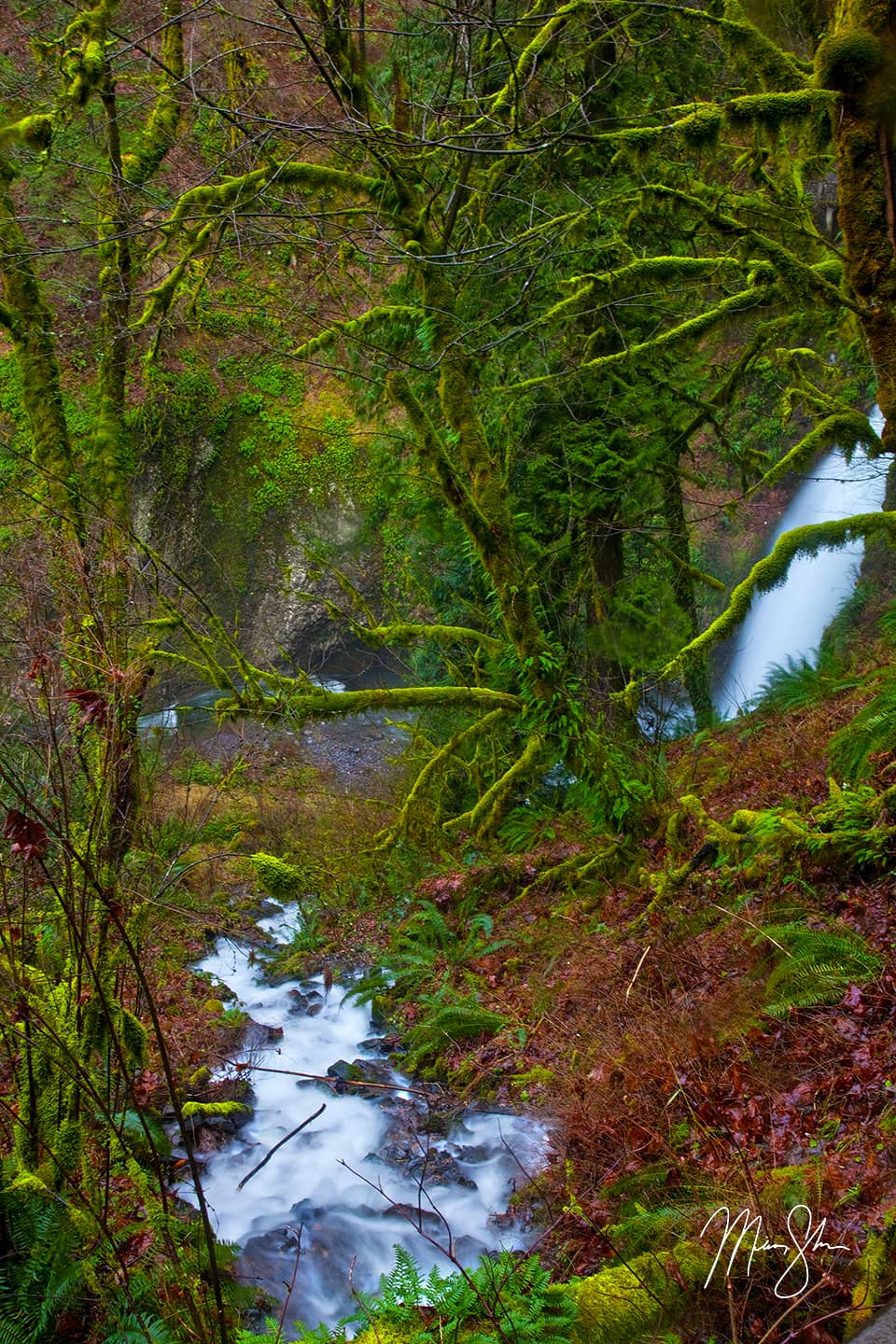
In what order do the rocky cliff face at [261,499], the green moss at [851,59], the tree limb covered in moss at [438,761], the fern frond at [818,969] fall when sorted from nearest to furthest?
the green moss at [851,59] → the fern frond at [818,969] → the tree limb covered in moss at [438,761] → the rocky cliff face at [261,499]

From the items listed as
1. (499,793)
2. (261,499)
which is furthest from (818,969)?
(261,499)

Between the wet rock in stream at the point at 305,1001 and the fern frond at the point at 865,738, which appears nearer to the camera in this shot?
the fern frond at the point at 865,738

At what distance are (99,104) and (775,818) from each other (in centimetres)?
852

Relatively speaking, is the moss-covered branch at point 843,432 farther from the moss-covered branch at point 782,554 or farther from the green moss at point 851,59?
the green moss at point 851,59

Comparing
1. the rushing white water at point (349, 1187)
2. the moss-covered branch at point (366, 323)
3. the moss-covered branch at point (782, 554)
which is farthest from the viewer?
the moss-covered branch at point (366, 323)

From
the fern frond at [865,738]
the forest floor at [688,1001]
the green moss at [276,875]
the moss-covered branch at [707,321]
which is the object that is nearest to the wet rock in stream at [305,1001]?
the forest floor at [688,1001]

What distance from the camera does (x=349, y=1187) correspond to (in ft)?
17.8

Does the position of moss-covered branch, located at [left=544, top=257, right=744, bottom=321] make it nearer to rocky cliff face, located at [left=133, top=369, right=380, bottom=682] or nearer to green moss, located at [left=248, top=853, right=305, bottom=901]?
green moss, located at [left=248, top=853, right=305, bottom=901]
